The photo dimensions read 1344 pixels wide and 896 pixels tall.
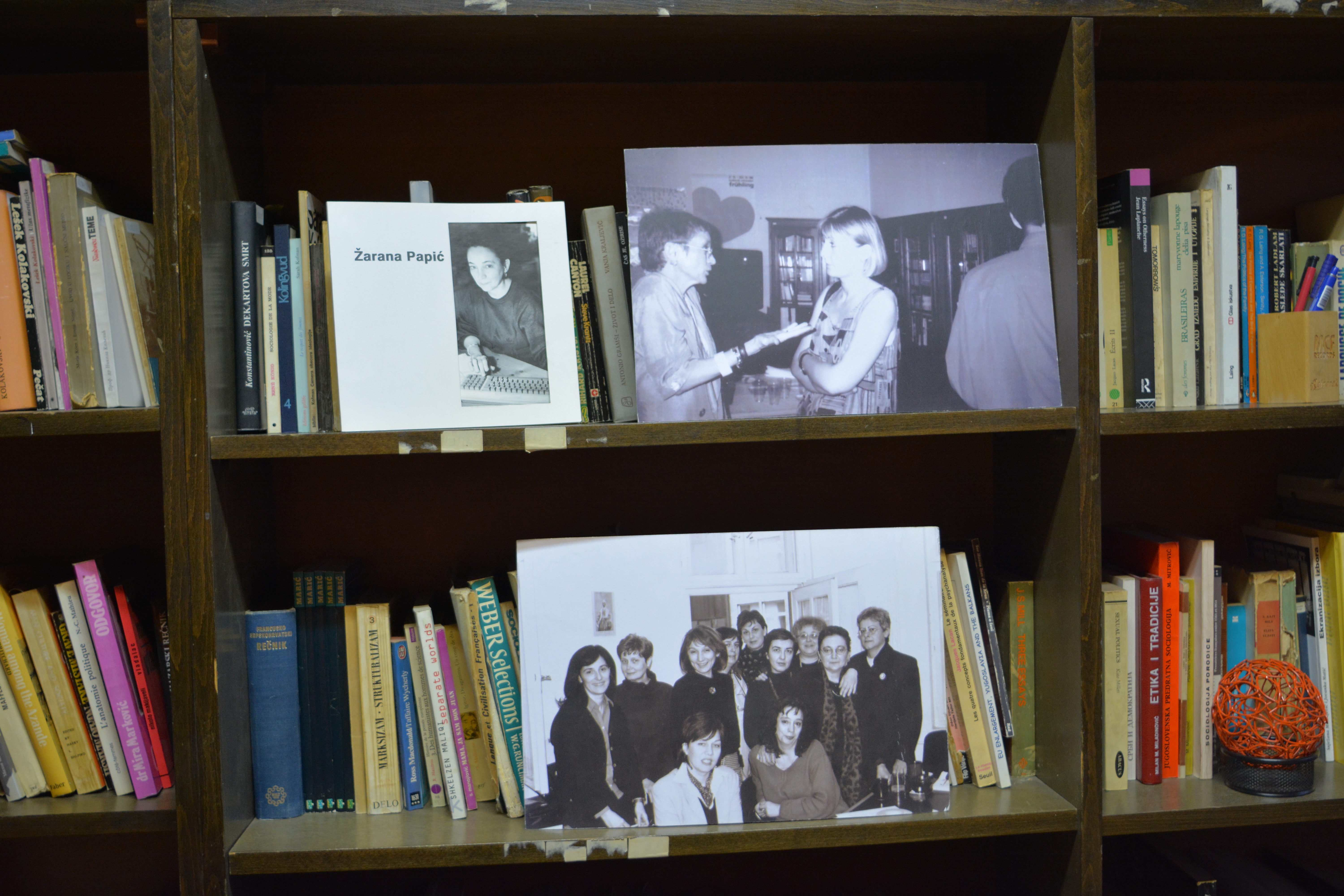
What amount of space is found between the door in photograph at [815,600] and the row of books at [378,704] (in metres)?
0.35

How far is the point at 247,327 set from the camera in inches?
39.8

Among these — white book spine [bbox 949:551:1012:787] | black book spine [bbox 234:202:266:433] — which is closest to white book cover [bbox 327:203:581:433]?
black book spine [bbox 234:202:266:433]

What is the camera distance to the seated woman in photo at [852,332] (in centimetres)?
104

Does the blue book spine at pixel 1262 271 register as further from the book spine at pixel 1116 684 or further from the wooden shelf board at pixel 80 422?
the wooden shelf board at pixel 80 422

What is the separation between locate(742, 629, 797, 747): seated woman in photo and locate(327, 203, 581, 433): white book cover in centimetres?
38

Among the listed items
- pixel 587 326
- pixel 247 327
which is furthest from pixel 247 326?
pixel 587 326

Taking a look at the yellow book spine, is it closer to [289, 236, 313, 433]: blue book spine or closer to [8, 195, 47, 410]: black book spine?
[8, 195, 47, 410]: black book spine

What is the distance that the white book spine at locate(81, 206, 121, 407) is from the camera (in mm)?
1000

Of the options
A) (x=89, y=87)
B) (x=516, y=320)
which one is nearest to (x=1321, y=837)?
(x=516, y=320)

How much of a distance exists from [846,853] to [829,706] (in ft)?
1.50

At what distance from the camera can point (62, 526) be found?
1.26m

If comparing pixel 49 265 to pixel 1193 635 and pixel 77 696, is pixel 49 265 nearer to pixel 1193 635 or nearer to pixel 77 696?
pixel 77 696

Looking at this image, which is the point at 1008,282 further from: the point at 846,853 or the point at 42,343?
the point at 42,343

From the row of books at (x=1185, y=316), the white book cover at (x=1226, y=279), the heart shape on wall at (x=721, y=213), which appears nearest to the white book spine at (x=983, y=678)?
the row of books at (x=1185, y=316)
